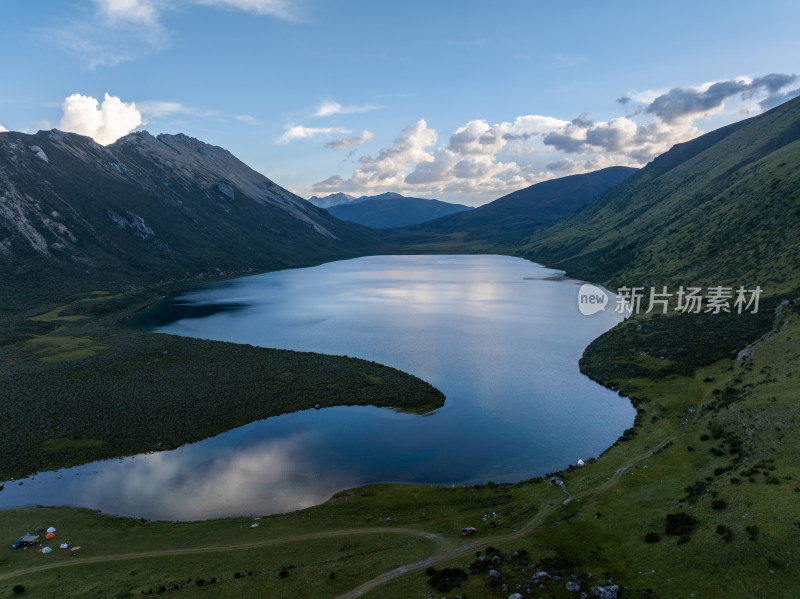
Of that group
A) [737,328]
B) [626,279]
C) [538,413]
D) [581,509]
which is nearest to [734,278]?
[737,328]

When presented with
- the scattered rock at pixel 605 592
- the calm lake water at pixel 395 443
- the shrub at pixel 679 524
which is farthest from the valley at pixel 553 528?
the calm lake water at pixel 395 443

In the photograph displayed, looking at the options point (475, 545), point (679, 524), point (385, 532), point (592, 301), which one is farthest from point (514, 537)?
point (592, 301)

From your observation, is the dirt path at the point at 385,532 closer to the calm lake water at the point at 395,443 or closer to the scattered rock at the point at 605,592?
the calm lake water at the point at 395,443

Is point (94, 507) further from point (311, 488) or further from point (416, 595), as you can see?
point (416, 595)

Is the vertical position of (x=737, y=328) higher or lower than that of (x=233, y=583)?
higher

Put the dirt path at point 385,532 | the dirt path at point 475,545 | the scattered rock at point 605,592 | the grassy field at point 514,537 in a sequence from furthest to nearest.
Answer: the dirt path at point 385,532 < the dirt path at point 475,545 < the grassy field at point 514,537 < the scattered rock at point 605,592

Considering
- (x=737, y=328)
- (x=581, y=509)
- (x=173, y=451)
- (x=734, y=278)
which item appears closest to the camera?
(x=581, y=509)

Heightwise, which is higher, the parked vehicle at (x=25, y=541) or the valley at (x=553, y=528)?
the valley at (x=553, y=528)

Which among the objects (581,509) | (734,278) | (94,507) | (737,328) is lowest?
(94,507)
